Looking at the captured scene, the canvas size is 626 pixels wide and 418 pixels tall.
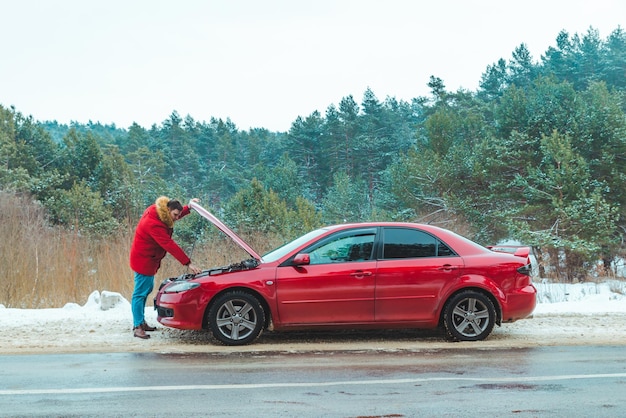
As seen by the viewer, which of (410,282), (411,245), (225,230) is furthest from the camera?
(225,230)

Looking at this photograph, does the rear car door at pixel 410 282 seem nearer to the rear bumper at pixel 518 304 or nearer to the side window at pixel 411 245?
the side window at pixel 411 245

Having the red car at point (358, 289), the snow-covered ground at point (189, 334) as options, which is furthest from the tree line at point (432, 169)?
the red car at point (358, 289)

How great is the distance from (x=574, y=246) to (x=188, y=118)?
78391mm

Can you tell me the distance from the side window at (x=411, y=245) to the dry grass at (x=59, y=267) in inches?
248

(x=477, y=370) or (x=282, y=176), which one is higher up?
(x=282, y=176)

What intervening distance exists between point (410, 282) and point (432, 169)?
40426 mm

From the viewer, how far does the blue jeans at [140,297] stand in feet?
34.0

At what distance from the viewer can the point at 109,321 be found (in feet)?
37.8

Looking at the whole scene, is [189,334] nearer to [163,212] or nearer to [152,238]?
[152,238]

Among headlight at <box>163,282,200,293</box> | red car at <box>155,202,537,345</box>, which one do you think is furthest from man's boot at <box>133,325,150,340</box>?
headlight at <box>163,282,200,293</box>

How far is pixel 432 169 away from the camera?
49531mm

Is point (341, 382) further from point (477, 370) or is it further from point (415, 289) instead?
point (415, 289)

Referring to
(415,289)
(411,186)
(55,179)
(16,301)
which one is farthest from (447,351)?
(55,179)

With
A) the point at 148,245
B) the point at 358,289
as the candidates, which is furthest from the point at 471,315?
the point at 148,245
